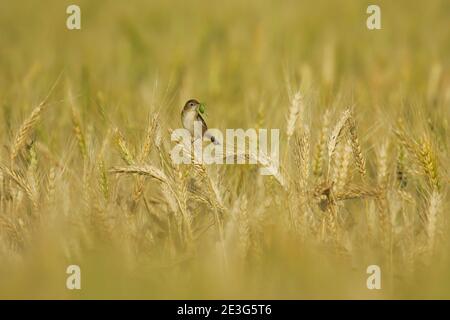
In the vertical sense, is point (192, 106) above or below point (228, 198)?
above

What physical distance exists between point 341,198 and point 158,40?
13.2ft

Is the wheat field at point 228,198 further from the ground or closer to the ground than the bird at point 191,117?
closer to the ground

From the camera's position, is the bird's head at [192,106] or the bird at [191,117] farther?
the bird's head at [192,106]

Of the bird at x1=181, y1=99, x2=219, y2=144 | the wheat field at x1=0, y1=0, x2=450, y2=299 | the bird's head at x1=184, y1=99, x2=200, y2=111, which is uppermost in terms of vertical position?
the bird's head at x1=184, y1=99, x2=200, y2=111

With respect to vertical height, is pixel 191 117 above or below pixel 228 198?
above

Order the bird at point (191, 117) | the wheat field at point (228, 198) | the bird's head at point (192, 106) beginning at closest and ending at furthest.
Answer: the wheat field at point (228, 198)
the bird at point (191, 117)
the bird's head at point (192, 106)

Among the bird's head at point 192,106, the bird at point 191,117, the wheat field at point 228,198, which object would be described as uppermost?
the bird's head at point 192,106

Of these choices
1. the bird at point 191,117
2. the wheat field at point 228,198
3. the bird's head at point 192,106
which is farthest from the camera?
the bird's head at point 192,106

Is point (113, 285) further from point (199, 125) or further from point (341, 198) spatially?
point (199, 125)

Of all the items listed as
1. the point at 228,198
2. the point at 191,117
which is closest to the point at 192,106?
the point at 191,117

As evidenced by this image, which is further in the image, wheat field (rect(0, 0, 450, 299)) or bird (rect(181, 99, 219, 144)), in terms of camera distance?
bird (rect(181, 99, 219, 144))

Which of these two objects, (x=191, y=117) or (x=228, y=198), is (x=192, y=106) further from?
(x=228, y=198)

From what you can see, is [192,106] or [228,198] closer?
[228,198]

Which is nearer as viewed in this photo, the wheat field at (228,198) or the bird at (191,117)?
the wheat field at (228,198)
